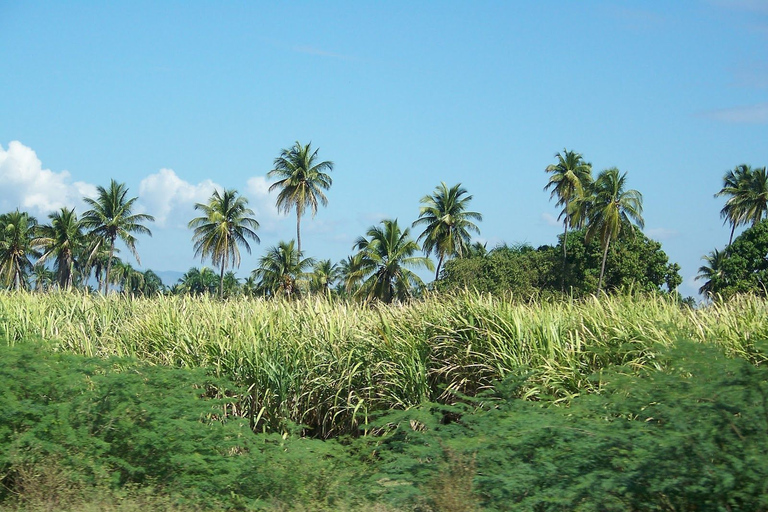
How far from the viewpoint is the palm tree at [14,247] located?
6338 cm

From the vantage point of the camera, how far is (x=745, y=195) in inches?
2357

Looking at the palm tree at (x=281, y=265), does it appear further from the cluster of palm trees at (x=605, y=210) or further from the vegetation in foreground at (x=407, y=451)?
the vegetation in foreground at (x=407, y=451)

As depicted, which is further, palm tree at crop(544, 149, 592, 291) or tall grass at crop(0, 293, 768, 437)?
palm tree at crop(544, 149, 592, 291)

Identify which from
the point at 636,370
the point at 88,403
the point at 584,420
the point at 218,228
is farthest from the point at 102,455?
the point at 218,228

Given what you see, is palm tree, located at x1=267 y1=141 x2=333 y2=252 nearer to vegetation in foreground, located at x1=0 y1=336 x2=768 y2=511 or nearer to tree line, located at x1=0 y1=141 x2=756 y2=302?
tree line, located at x1=0 y1=141 x2=756 y2=302

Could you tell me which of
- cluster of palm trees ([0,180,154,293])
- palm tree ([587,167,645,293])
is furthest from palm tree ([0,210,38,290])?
palm tree ([587,167,645,293])

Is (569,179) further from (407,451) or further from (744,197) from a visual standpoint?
(407,451)

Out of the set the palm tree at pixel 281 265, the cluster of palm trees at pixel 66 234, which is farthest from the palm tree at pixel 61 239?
the palm tree at pixel 281 265

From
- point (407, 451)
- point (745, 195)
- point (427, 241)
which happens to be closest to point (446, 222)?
point (427, 241)

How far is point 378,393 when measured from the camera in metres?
12.1

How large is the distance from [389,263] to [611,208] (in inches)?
584

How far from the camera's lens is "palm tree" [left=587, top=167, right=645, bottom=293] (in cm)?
4975

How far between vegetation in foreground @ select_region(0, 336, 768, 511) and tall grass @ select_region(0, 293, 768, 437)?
1767 millimetres

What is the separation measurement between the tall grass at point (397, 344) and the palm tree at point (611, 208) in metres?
38.3
